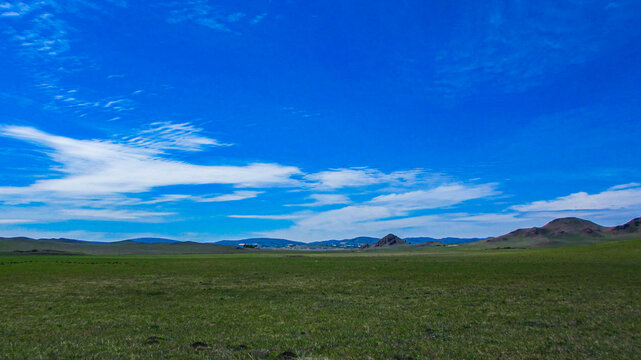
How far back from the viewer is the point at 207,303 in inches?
977

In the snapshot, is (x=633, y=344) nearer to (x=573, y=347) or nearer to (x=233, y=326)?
(x=573, y=347)

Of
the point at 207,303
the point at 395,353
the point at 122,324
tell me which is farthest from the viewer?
the point at 207,303

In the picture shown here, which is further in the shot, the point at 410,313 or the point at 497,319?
the point at 410,313

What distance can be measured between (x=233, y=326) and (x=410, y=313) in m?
8.94

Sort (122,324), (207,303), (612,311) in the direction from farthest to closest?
(207,303) < (612,311) < (122,324)

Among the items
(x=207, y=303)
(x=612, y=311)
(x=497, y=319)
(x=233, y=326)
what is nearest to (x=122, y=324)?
(x=233, y=326)

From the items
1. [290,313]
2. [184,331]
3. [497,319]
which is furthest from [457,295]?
[184,331]

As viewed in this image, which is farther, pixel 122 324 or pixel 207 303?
pixel 207 303

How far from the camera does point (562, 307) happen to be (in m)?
21.5

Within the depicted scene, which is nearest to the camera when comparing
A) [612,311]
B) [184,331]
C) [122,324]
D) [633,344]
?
[633,344]

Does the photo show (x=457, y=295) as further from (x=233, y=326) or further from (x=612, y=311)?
(x=233, y=326)

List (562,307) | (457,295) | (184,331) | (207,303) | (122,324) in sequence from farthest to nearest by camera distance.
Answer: (457,295)
(207,303)
(562,307)
(122,324)
(184,331)

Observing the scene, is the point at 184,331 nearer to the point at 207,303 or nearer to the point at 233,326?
the point at 233,326

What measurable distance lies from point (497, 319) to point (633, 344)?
5.48m
